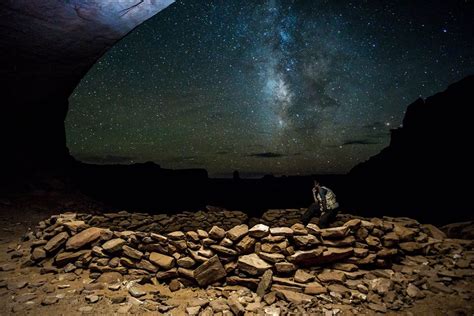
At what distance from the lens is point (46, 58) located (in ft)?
35.2

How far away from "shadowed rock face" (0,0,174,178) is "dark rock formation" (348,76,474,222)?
31831 mm

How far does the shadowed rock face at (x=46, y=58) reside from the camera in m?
7.88

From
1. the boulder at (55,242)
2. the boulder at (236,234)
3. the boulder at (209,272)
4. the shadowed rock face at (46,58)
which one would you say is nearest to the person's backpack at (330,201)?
the boulder at (236,234)

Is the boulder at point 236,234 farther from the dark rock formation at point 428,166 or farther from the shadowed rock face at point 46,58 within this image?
the dark rock formation at point 428,166

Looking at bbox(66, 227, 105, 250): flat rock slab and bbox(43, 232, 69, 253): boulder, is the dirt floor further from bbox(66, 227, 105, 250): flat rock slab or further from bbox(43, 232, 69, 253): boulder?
bbox(66, 227, 105, 250): flat rock slab

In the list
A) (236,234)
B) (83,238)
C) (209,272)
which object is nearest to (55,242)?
(83,238)

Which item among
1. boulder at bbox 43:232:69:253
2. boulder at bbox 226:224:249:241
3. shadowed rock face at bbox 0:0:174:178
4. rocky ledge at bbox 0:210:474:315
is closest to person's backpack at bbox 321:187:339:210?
rocky ledge at bbox 0:210:474:315

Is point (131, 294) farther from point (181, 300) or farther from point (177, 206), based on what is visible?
point (177, 206)

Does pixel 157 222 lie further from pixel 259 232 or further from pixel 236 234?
pixel 259 232

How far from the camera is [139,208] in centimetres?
1711

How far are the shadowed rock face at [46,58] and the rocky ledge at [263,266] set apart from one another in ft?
22.6

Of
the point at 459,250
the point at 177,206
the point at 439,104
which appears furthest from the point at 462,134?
the point at 177,206

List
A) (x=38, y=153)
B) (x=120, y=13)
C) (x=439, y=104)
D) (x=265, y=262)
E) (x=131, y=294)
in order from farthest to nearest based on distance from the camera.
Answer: (x=439, y=104) < (x=38, y=153) < (x=120, y=13) < (x=265, y=262) < (x=131, y=294)

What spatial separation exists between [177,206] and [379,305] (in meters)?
16.5
